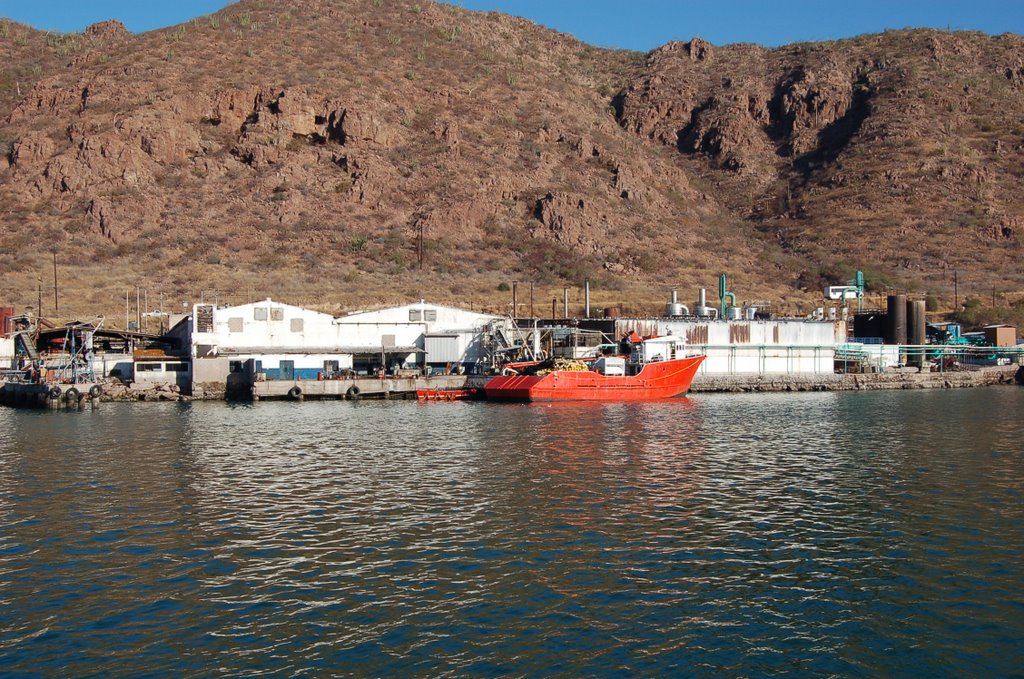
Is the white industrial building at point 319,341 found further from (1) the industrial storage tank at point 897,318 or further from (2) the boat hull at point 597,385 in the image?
(1) the industrial storage tank at point 897,318

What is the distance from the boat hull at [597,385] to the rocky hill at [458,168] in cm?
2646

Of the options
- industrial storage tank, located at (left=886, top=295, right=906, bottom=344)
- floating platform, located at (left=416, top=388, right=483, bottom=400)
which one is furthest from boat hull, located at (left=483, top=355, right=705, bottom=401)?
industrial storage tank, located at (left=886, top=295, right=906, bottom=344)

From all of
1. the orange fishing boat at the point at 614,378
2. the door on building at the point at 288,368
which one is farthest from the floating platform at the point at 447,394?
the door on building at the point at 288,368

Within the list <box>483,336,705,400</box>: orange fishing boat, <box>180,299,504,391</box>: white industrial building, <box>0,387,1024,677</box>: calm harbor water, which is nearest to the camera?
<box>0,387,1024,677</box>: calm harbor water

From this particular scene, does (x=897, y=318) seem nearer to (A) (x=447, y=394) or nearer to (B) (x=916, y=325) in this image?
(B) (x=916, y=325)

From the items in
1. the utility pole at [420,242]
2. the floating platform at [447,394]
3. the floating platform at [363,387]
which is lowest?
the floating platform at [447,394]

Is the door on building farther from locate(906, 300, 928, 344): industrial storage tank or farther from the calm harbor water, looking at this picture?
locate(906, 300, 928, 344): industrial storage tank

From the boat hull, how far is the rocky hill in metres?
26.5

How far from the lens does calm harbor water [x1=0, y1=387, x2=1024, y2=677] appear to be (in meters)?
16.7

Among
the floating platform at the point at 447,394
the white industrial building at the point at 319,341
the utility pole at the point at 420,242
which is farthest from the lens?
the utility pole at the point at 420,242

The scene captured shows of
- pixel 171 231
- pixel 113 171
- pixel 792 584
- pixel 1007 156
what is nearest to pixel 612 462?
pixel 792 584

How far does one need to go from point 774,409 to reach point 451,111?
83.7 metres

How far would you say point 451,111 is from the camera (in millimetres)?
129750

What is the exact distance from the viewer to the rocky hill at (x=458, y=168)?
4011 inches
